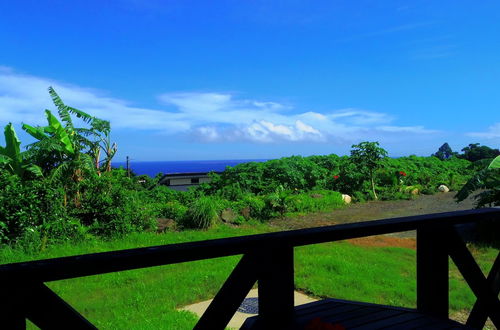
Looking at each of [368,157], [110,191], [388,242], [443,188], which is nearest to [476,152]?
[443,188]

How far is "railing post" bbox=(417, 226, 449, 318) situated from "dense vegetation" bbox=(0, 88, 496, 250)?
7020 mm

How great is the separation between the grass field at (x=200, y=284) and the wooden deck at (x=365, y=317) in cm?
205

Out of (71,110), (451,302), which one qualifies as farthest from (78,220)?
(451,302)

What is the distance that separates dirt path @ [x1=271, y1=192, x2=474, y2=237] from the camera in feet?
36.5

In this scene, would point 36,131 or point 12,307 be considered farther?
point 36,131

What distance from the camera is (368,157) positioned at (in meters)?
16.6

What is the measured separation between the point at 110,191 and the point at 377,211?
8.90 meters

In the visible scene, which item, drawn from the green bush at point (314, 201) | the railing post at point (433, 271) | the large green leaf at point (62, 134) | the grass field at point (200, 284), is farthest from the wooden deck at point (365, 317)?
the green bush at point (314, 201)

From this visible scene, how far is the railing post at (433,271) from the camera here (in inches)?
94.7

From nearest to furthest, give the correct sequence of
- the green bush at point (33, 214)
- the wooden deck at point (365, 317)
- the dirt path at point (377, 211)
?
the wooden deck at point (365, 317) → the green bush at point (33, 214) → the dirt path at point (377, 211)

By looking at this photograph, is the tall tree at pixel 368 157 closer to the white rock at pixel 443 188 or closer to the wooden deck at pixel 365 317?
the white rock at pixel 443 188

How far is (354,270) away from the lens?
245 inches

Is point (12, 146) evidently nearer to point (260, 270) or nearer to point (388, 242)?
point (388, 242)

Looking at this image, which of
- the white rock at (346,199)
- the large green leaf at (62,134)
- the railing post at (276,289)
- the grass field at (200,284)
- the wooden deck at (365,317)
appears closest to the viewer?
the railing post at (276,289)
